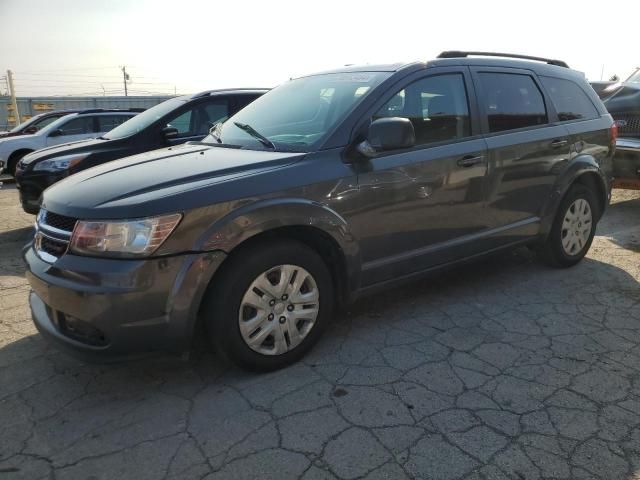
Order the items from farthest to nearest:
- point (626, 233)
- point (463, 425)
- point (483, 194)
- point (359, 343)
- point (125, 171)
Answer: point (626, 233) < point (483, 194) < point (359, 343) < point (125, 171) < point (463, 425)

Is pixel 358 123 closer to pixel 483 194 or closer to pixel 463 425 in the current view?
pixel 483 194

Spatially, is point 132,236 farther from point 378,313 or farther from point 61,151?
point 61,151

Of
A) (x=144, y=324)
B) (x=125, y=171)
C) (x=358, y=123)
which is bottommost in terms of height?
(x=144, y=324)

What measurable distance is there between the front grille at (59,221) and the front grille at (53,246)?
7 cm

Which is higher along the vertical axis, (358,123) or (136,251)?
(358,123)

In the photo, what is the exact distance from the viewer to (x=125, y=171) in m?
3.03

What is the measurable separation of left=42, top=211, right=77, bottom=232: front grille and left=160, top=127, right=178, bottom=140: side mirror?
130 inches

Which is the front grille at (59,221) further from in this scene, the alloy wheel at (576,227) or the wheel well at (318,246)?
the alloy wheel at (576,227)

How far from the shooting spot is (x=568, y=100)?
4.59m

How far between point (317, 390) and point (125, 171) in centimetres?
167

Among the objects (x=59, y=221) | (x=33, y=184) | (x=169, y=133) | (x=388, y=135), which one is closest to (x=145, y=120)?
(x=169, y=133)

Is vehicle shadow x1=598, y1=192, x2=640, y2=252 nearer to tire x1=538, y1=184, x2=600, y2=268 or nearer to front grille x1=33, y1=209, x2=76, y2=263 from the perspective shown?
tire x1=538, y1=184, x2=600, y2=268

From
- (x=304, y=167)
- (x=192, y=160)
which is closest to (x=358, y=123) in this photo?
(x=304, y=167)

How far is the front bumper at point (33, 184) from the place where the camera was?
5.86m
